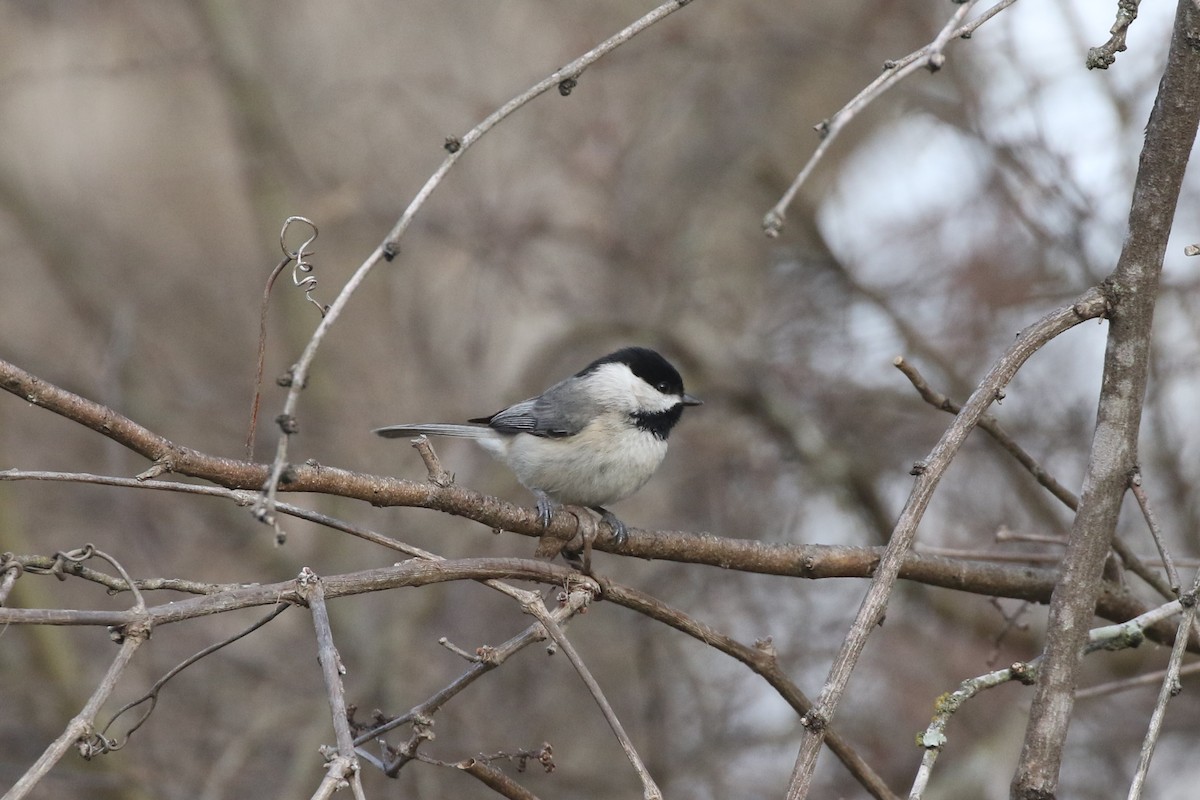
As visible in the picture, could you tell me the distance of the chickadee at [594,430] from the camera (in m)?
4.16

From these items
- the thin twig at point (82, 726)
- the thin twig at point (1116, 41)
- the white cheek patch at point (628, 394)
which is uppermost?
the white cheek patch at point (628, 394)

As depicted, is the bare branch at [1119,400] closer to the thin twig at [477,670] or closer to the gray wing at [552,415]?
the thin twig at [477,670]

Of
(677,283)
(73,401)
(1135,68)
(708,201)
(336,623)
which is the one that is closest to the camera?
(73,401)

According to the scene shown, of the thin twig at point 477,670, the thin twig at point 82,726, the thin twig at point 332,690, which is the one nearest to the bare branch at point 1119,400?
the thin twig at point 477,670

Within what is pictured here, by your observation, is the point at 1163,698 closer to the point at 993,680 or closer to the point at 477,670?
the point at 993,680

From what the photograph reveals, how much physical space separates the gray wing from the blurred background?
106cm

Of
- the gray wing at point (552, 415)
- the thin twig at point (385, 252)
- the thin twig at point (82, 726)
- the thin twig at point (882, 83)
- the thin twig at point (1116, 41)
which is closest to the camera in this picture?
the thin twig at point (82, 726)

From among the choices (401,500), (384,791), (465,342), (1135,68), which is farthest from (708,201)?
(401,500)

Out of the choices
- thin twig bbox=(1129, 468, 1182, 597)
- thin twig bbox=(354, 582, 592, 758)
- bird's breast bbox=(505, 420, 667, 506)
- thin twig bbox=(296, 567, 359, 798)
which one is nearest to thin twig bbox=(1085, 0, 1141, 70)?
thin twig bbox=(1129, 468, 1182, 597)

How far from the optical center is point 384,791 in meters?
5.02

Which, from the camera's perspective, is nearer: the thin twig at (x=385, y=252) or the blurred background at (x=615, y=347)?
the thin twig at (x=385, y=252)

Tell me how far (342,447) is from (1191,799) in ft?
15.6

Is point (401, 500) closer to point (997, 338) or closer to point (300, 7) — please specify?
point (997, 338)

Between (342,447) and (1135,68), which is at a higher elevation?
(1135,68)
